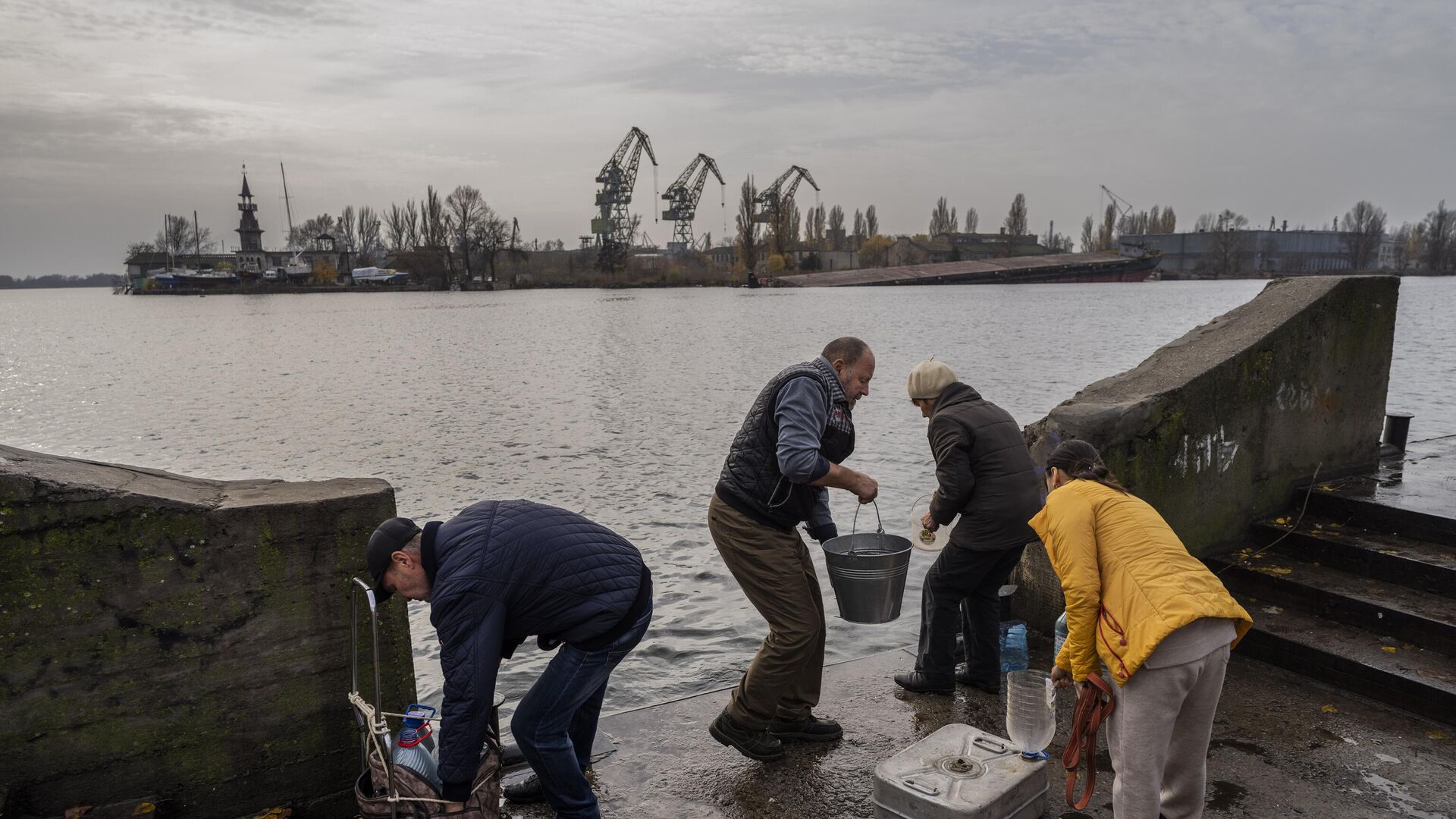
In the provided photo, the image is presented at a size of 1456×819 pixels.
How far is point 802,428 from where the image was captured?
4320 mm

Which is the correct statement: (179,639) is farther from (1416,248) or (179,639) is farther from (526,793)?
(1416,248)

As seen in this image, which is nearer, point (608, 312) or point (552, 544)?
point (552, 544)

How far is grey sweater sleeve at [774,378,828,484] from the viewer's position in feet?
14.0

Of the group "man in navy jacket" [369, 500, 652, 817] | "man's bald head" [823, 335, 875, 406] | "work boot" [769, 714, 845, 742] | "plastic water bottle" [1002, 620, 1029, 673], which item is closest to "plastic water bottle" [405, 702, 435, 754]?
"man in navy jacket" [369, 500, 652, 817]

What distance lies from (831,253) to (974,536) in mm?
157954

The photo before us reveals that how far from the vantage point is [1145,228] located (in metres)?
197

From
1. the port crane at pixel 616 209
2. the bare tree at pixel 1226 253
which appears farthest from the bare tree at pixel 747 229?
the bare tree at pixel 1226 253

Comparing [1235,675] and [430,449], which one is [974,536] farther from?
[430,449]

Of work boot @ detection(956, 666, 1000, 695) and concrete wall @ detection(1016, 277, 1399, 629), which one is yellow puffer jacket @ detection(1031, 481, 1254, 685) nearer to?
work boot @ detection(956, 666, 1000, 695)

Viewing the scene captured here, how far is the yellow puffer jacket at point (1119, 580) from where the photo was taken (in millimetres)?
3330

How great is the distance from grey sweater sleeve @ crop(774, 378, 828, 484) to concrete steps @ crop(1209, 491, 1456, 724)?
3438 millimetres

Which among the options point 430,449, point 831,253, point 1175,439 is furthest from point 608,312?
point 831,253

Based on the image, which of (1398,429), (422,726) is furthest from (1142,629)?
(1398,429)

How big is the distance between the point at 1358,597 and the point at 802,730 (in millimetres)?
3738
